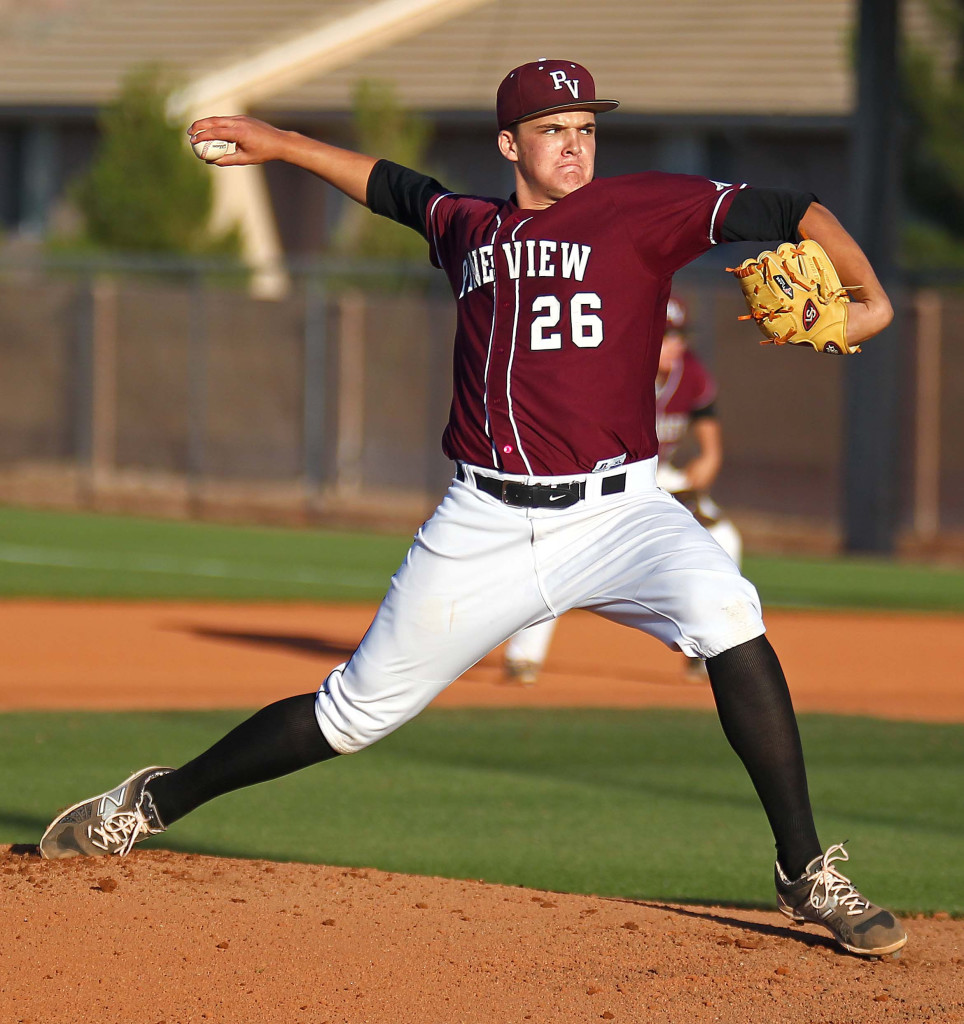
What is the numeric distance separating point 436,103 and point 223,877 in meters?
23.8

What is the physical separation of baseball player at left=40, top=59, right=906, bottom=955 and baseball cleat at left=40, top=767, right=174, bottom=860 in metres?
0.24

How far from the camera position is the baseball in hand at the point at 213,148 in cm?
441

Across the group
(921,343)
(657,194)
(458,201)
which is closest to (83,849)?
(458,201)

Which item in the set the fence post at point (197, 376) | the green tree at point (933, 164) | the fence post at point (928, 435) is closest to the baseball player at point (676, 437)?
the fence post at point (928, 435)

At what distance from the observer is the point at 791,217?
13.1 ft

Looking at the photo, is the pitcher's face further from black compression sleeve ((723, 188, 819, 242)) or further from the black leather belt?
the black leather belt

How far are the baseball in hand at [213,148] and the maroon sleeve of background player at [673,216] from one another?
3.49ft

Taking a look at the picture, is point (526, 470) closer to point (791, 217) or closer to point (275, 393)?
point (791, 217)

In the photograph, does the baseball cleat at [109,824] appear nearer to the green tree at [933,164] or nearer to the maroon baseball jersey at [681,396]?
the maroon baseball jersey at [681,396]

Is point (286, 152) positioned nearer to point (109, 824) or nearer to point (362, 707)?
point (362, 707)

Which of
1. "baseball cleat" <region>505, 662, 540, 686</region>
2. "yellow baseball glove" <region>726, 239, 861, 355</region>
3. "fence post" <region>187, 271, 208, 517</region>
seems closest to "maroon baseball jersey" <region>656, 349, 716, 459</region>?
"baseball cleat" <region>505, 662, 540, 686</region>

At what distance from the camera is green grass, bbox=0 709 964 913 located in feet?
17.3

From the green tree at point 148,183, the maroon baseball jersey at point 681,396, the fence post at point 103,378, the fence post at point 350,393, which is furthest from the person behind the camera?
the green tree at point 148,183

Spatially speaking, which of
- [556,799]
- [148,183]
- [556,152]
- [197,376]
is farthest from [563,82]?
[148,183]
